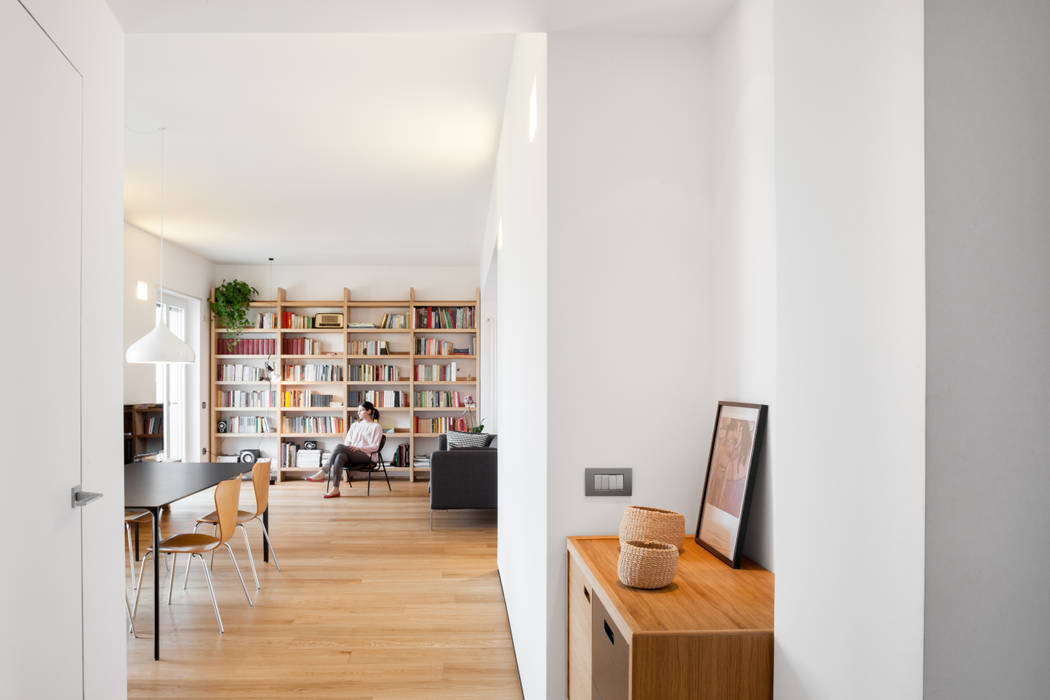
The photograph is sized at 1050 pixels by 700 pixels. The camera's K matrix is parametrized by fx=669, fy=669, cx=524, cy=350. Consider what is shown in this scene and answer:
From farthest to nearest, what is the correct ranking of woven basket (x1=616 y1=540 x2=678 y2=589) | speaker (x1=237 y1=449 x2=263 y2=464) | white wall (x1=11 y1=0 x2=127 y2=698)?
speaker (x1=237 y1=449 x2=263 y2=464) → white wall (x1=11 y1=0 x2=127 y2=698) → woven basket (x1=616 y1=540 x2=678 y2=589)

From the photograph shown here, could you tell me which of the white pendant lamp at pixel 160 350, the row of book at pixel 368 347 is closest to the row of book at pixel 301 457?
the row of book at pixel 368 347

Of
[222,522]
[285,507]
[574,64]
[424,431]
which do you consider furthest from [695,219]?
[424,431]

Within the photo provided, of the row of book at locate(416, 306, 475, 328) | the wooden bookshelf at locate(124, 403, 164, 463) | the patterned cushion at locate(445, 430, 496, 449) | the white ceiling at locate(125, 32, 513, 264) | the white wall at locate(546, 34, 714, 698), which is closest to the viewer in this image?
the white wall at locate(546, 34, 714, 698)

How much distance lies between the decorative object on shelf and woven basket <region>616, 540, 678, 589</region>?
838 cm

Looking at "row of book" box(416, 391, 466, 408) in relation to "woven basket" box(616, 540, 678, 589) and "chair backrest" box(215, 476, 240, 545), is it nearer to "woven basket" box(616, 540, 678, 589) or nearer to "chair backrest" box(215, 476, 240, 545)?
"chair backrest" box(215, 476, 240, 545)

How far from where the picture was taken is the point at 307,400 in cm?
942

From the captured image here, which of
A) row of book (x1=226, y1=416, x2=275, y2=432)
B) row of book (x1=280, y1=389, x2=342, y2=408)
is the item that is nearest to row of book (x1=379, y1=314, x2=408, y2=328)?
row of book (x1=280, y1=389, x2=342, y2=408)

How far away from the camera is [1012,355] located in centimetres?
82

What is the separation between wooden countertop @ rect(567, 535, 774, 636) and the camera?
1.44 metres

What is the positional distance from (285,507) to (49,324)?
6057mm

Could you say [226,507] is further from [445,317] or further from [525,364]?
→ [445,317]

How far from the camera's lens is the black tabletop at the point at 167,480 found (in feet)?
11.7

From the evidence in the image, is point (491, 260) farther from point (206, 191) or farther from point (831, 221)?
point (831, 221)

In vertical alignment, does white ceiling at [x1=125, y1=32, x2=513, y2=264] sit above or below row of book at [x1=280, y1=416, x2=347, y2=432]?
above
